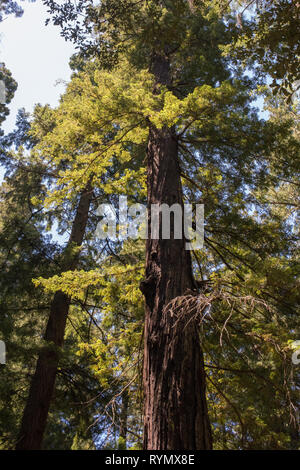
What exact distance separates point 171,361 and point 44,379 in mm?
4516

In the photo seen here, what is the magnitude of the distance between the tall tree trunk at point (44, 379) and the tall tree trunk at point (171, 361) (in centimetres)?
234

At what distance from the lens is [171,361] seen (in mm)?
3010

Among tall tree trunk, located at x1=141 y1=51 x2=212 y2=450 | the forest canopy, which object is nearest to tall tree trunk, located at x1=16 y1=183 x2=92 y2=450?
the forest canopy

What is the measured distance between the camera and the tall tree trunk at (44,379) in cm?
615

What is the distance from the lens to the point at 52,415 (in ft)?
39.2

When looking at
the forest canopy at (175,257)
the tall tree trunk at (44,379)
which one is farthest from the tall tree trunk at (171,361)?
the tall tree trunk at (44,379)

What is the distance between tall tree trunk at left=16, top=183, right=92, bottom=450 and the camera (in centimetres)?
615

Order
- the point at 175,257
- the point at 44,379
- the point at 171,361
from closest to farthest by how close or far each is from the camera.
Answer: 1. the point at 171,361
2. the point at 175,257
3. the point at 44,379

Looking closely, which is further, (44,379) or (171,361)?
(44,379)

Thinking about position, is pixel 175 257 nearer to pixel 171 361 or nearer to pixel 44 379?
pixel 171 361

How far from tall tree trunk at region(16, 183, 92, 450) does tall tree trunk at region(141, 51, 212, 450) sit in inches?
92.0

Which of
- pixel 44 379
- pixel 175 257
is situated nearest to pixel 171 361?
pixel 175 257

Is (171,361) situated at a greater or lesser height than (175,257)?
lesser
